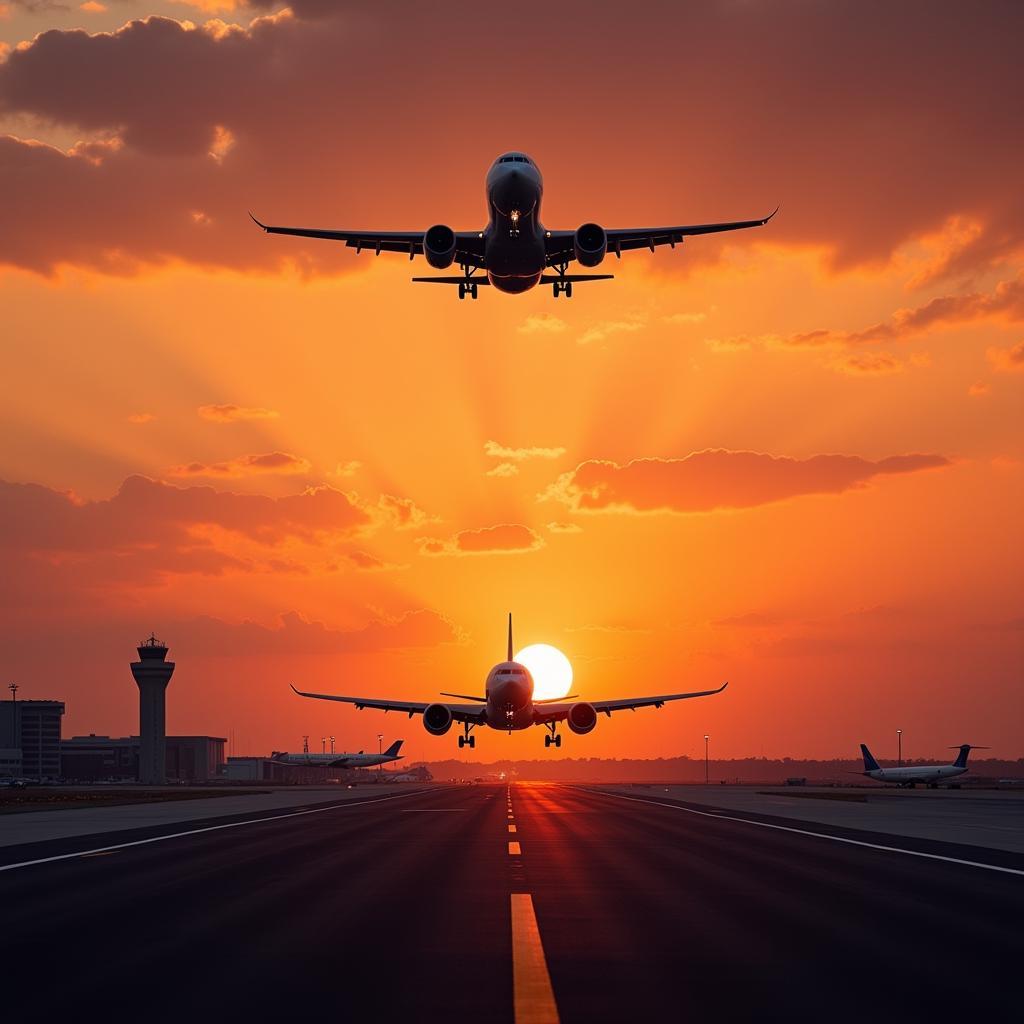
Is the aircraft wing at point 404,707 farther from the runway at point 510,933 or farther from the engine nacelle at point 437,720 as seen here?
the runway at point 510,933

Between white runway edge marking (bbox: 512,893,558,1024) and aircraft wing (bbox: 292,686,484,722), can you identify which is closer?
white runway edge marking (bbox: 512,893,558,1024)

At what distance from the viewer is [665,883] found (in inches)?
634

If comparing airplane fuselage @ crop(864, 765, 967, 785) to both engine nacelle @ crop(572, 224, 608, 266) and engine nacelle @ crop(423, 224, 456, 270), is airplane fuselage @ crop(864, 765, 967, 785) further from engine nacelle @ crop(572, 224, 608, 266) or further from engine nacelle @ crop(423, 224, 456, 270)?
engine nacelle @ crop(423, 224, 456, 270)

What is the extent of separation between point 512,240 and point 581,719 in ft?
125

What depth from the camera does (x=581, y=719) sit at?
73938 mm

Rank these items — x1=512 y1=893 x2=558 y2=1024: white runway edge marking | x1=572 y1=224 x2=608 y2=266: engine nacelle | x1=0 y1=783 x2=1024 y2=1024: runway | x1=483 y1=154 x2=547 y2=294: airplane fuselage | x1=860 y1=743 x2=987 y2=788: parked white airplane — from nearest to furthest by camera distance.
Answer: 1. x1=512 y1=893 x2=558 y2=1024: white runway edge marking
2. x1=0 y1=783 x2=1024 y2=1024: runway
3. x1=483 y1=154 x2=547 y2=294: airplane fuselage
4. x1=572 y1=224 x2=608 y2=266: engine nacelle
5. x1=860 y1=743 x2=987 y2=788: parked white airplane

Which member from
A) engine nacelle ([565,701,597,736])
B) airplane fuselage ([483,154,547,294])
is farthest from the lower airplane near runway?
airplane fuselage ([483,154,547,294])

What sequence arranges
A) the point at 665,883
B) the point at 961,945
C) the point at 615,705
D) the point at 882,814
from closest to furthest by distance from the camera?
the point at 961,945 → the point at 665,883 → the point at 882,814 → the point at 615,705

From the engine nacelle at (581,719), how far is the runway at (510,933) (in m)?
51.5

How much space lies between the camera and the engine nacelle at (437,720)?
73625 millimetres

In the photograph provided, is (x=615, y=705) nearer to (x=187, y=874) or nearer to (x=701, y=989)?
(x=187, y=874)

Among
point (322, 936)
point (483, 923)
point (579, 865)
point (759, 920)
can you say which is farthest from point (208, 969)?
point (579, 865)

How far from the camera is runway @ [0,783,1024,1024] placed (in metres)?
8.41

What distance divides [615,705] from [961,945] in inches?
2740
